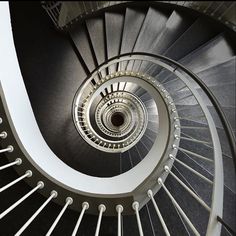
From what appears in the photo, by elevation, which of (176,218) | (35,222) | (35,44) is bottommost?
(176,218)

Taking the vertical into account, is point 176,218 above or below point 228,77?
below

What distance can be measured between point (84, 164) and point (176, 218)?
211 cm

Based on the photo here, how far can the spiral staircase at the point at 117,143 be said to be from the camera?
2102mm

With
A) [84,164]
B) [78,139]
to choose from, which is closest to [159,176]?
[84,164]

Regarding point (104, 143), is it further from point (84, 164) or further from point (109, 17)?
point (109, 17)

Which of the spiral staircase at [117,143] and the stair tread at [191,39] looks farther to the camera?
the stair tread at [191,39]

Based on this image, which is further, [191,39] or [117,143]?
[117,143]

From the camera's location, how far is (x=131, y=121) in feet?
26.4

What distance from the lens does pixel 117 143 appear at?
18.1ft

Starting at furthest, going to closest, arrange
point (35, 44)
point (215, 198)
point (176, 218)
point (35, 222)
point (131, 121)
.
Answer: point (131, 121) < point (35, 44) < point (176, 218) < point (35, 222) < point (215, 198)

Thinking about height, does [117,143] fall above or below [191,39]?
below

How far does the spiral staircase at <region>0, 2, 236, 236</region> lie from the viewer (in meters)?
2.10

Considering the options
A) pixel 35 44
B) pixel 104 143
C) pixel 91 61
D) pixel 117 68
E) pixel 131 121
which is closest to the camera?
pixel 35 44

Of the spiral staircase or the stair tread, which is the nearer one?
the spiral staircase
